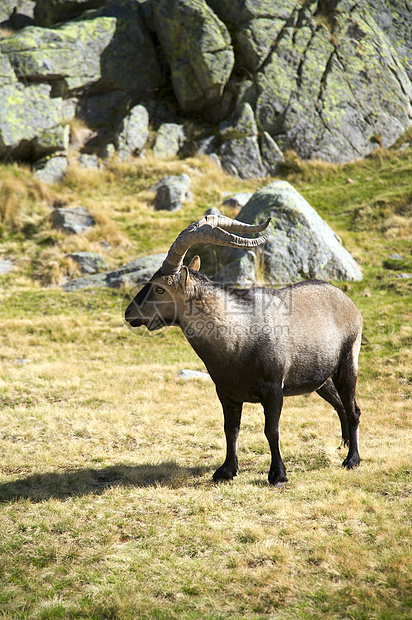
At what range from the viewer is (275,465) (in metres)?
7.19

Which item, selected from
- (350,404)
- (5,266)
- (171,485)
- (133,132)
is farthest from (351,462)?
(133,132)

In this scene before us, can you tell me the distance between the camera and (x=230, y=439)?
7574 millimetres

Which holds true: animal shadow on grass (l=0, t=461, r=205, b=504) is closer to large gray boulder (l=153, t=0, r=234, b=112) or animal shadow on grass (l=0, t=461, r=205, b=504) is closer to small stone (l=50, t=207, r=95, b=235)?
small stone (l=50, t=207, r=95, b=235)

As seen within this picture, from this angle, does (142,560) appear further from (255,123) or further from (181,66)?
(181,66)

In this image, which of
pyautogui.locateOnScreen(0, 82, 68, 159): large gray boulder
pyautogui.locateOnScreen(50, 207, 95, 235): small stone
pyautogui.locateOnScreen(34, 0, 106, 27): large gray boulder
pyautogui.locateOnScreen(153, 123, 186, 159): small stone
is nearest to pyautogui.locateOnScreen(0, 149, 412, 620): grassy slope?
pyautogui.locateOnScreen(50, 207, 95, 235): small stone

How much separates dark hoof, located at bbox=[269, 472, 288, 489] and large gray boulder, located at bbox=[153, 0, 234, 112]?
1090 inches

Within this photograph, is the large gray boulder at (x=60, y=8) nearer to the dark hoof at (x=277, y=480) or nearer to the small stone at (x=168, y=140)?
the small stone at (x=168, y=140)

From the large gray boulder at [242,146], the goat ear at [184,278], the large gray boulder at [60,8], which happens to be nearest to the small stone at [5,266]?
the large gray boulder at [242,146]

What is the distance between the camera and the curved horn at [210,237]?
6559mm

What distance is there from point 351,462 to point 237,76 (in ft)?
94.4

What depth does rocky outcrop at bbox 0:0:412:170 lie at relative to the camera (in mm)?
29844

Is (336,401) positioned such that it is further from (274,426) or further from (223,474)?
(223,474)

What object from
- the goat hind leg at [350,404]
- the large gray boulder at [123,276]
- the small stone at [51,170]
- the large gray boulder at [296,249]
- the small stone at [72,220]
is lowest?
the small stone at [51,170]

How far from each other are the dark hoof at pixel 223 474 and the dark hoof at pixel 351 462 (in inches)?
66.5
